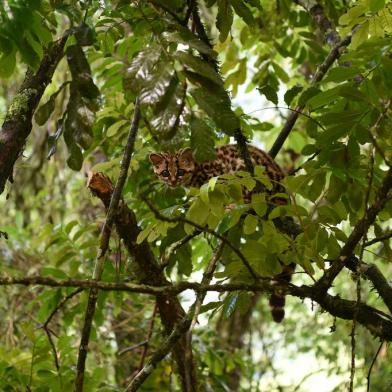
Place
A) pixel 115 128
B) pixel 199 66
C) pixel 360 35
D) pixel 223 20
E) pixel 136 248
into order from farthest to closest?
pixel 115 128 → pixel 136 248 → pixel 360 35 → pixel 223 20 → pixel 199 66

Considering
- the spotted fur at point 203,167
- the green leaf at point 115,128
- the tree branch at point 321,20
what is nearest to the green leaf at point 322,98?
the green leaf at point 115,128

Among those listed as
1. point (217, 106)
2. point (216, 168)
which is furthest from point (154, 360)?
point (216, 168)

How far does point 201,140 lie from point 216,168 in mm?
2899

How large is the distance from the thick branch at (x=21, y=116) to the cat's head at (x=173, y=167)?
1.67 m

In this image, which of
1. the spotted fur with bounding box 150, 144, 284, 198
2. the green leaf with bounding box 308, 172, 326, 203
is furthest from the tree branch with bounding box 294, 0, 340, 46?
the green leaf with bounding box 308, 172, 326, 203

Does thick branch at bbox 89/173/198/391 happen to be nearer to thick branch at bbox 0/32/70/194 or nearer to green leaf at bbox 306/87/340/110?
thick branch at bbox 0/32/70/194

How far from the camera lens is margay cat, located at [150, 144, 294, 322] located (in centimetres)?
432

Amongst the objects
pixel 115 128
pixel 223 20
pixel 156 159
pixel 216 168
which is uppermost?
pixel 156 159

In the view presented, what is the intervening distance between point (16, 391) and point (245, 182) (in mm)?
1635

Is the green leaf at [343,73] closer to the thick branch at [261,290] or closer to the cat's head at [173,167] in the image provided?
the thick branch at [261,290]

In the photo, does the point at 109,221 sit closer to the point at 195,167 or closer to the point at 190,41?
the point at 190,41

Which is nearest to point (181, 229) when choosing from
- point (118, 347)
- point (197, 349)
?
point (197, 349)

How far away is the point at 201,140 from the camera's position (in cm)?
184

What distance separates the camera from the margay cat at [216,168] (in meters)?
4.32
